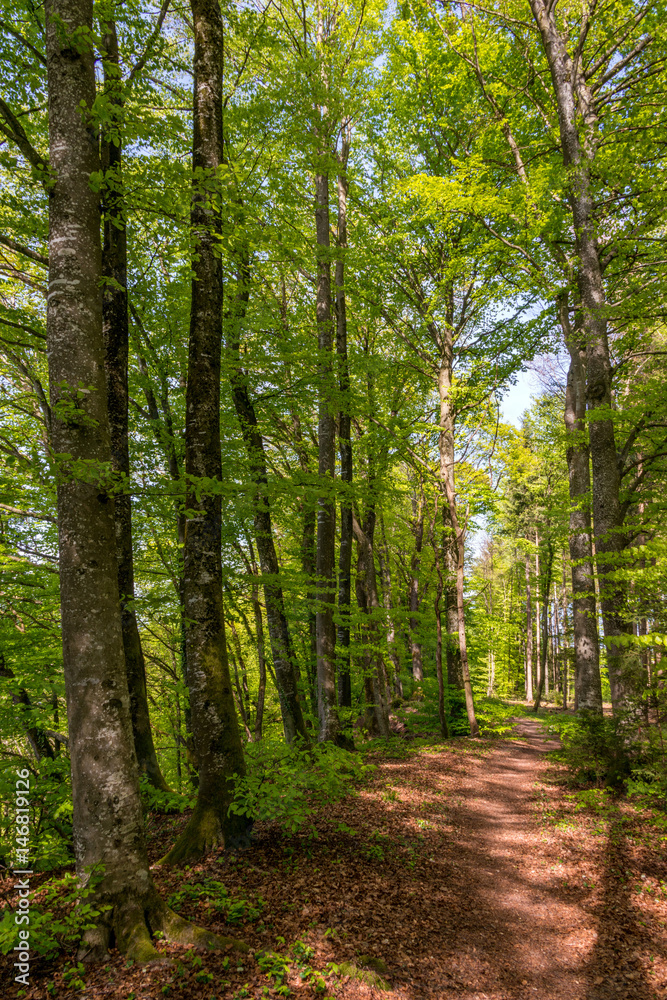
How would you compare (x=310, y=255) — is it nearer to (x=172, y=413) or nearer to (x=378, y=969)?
(x=172, y=413)

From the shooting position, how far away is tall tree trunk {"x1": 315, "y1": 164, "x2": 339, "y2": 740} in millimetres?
9750

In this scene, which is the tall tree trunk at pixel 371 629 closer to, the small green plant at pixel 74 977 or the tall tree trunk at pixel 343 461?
the tall tree trunk at pixel 343 461

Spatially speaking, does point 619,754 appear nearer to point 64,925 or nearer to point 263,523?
point 263,523

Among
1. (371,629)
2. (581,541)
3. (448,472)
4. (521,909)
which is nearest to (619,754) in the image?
(521,909)

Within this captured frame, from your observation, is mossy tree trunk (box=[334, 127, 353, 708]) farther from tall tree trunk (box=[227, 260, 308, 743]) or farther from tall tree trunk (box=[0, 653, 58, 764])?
tall tree trunk (box=[0, 653, 58, 764])

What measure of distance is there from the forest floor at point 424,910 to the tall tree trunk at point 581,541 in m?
3.73

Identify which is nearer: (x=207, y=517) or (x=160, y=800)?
(x=207, y=517)

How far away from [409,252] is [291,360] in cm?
749

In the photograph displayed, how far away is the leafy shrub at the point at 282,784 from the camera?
4867 millimetres

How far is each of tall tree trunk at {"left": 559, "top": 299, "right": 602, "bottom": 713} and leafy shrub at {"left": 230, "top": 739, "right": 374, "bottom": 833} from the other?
6.58 meters

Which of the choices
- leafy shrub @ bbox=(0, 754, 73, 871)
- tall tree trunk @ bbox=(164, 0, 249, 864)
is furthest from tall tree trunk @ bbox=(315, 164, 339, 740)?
leafy shrub @ bbox=(0, 754, 73, 871)

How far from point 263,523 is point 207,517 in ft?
16.9

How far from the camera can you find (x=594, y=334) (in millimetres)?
8398

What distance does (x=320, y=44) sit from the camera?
11.2 metres
